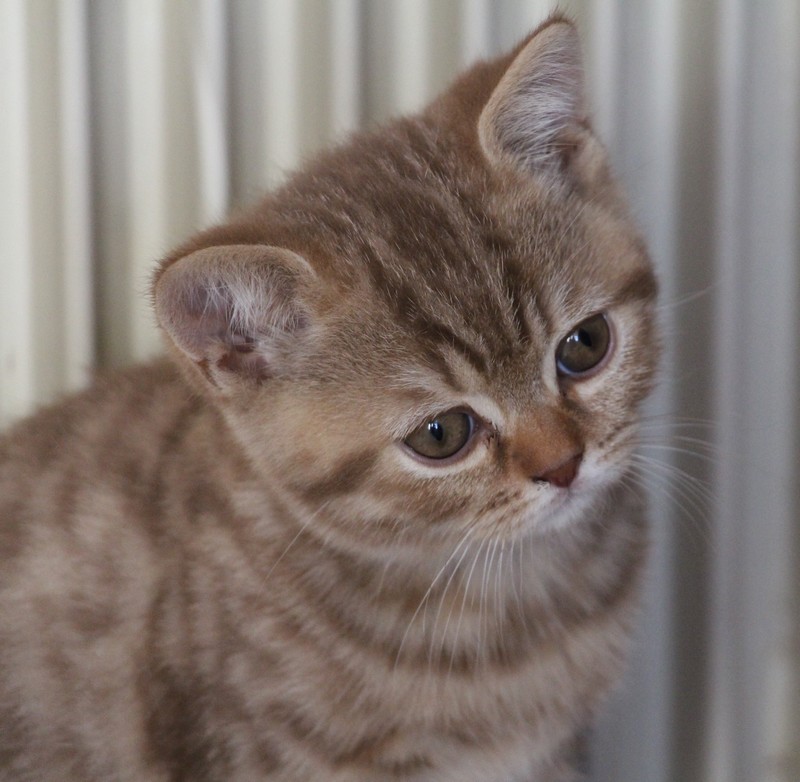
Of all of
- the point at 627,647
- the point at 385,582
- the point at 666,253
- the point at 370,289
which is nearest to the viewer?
the point at 370,289

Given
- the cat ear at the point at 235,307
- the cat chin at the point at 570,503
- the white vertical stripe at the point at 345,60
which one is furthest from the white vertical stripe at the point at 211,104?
the cat chin at the point at 570,503

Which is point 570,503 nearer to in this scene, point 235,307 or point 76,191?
point 235,307

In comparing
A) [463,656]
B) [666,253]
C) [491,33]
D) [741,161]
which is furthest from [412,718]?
[491,33]

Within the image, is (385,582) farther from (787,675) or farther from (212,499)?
(787,675)

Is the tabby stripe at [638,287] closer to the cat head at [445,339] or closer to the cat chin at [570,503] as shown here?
the cat head at [445,339]

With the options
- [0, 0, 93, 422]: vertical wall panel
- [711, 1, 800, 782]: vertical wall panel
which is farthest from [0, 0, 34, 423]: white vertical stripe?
[711, 1, 800, 782]: vertical wall panel

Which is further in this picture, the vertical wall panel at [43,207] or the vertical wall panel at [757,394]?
the vertical wall panel at [43,207]
